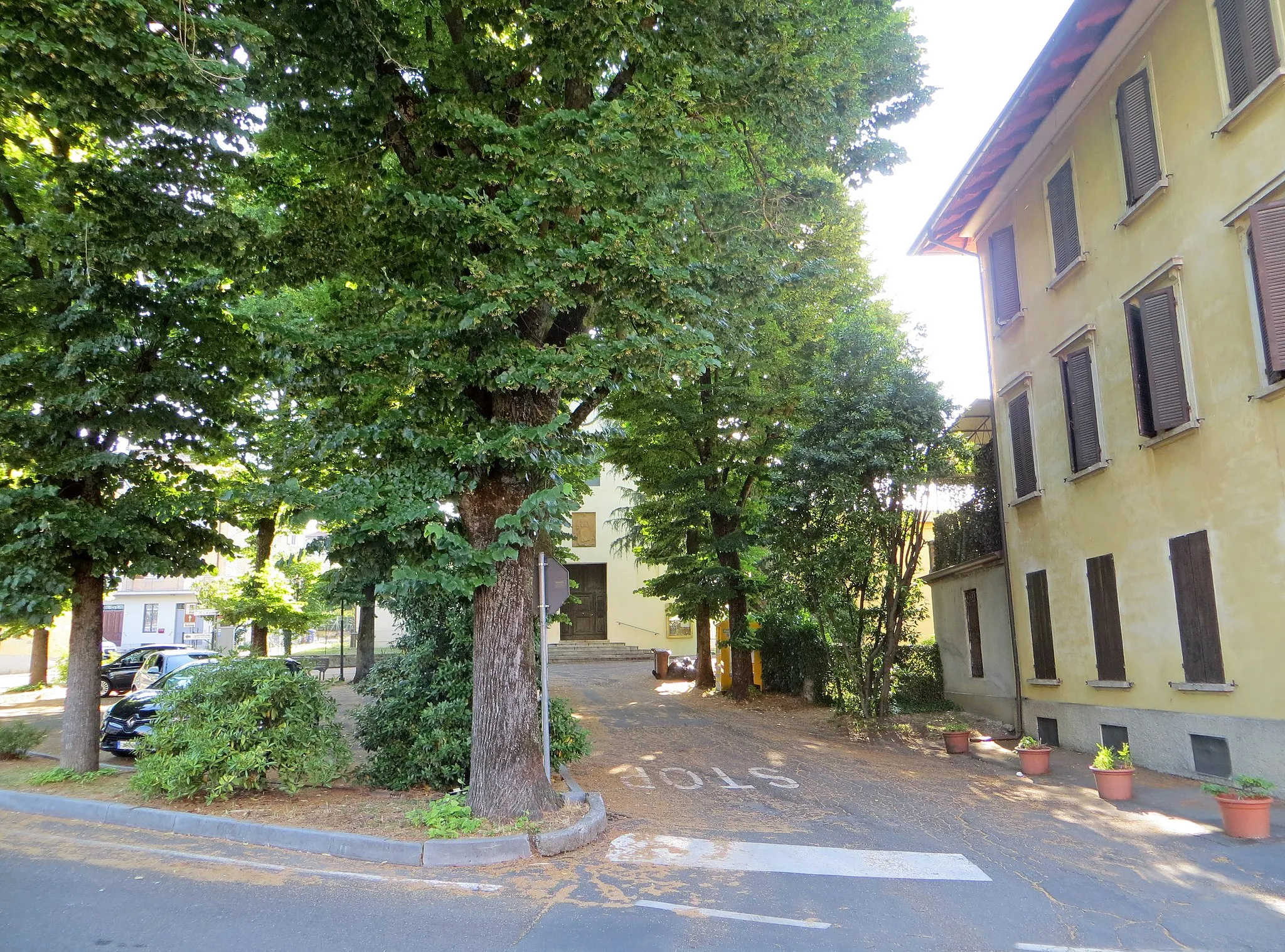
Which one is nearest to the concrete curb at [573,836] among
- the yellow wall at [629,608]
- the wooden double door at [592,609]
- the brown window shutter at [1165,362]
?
the brown window shutter at [1165,362]

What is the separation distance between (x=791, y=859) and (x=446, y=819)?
3.07 m

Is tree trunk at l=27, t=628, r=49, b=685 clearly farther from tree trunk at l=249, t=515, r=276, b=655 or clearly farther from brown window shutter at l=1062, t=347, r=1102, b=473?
brown window shutter at l=1062, t=347, r=1102, b=473

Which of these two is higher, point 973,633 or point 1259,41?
point 1259,41

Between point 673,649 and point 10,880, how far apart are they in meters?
31.3

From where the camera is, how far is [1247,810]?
23.8 feet

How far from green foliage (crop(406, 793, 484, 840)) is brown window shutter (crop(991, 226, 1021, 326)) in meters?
12.5

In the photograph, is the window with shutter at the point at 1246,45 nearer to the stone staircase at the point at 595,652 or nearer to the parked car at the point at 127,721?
the parked car at the point at 127,721

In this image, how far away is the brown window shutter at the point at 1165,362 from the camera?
1016 cm

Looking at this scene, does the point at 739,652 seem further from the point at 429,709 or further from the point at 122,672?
the point at 122,672

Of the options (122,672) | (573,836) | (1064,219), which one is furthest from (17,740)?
(1064,219)

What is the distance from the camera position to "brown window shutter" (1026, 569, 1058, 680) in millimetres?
13680

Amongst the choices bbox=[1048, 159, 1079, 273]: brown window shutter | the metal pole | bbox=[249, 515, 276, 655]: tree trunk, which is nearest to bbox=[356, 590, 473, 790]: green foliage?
the metal pole

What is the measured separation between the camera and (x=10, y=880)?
636 cm

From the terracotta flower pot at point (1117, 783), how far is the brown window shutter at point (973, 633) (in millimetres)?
7927
